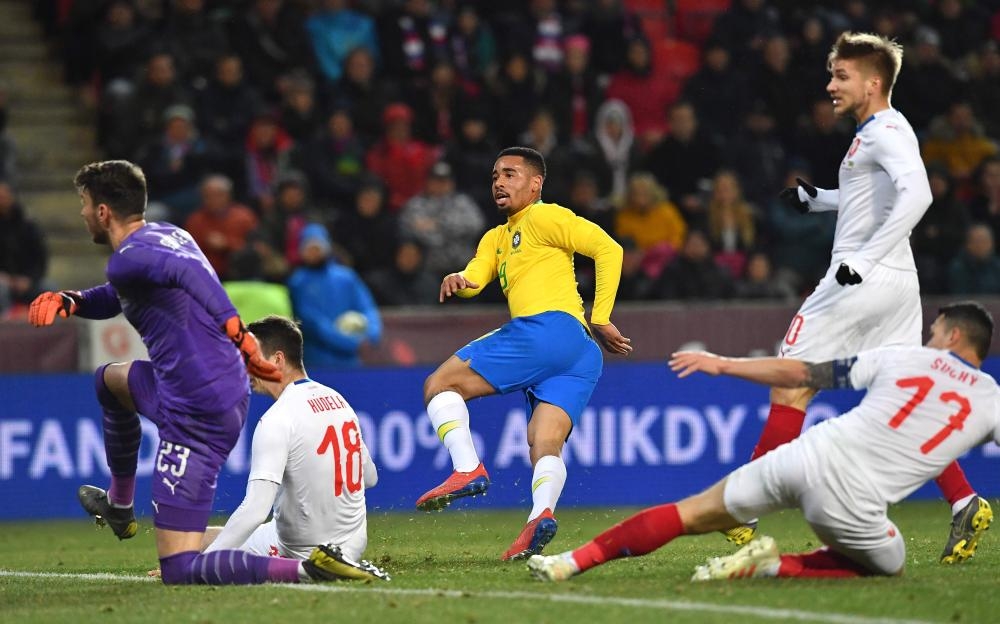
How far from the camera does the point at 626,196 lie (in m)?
16.4

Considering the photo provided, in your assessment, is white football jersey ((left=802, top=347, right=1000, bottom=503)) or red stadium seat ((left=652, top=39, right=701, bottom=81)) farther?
red stadium seat ((left=652, top=39, right=701, bottom=81))

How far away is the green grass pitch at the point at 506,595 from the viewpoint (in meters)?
6.16

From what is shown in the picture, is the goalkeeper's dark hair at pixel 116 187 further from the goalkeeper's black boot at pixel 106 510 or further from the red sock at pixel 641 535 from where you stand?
the red sock at pixel 641 535

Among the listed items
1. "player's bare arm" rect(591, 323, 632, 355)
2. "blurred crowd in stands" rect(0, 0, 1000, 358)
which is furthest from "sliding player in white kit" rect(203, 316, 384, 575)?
"blurred crowd in stands" rect(0, 0, 1000, 358)

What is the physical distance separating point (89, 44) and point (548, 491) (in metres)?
9.89

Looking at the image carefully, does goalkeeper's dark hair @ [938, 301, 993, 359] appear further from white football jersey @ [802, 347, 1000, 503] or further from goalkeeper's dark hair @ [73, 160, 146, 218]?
goalkeeper's dark hair @ [73, 160, 146, 218]

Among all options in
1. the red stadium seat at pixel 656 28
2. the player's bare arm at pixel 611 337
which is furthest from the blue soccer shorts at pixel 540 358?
the red stadium seat at pixel 656 28

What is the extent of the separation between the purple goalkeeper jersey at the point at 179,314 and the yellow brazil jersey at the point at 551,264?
5.66 feet

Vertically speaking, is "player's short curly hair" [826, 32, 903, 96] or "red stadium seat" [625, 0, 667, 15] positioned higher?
"player's short curly hair" [826, 32, 903, 96]

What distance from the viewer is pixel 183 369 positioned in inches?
284

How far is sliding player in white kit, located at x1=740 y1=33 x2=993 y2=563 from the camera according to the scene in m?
7.77

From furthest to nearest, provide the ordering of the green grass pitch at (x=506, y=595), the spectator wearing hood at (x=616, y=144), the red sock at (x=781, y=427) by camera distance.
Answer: the spectator wearing hood at (x=616, y=144)
the red sock at (x=781, y=427)
the green grass pitch at (x=506, y=595)

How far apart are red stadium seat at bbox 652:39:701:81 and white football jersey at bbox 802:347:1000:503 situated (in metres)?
11.7

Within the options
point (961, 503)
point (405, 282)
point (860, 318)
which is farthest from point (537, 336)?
point (405, 282)
